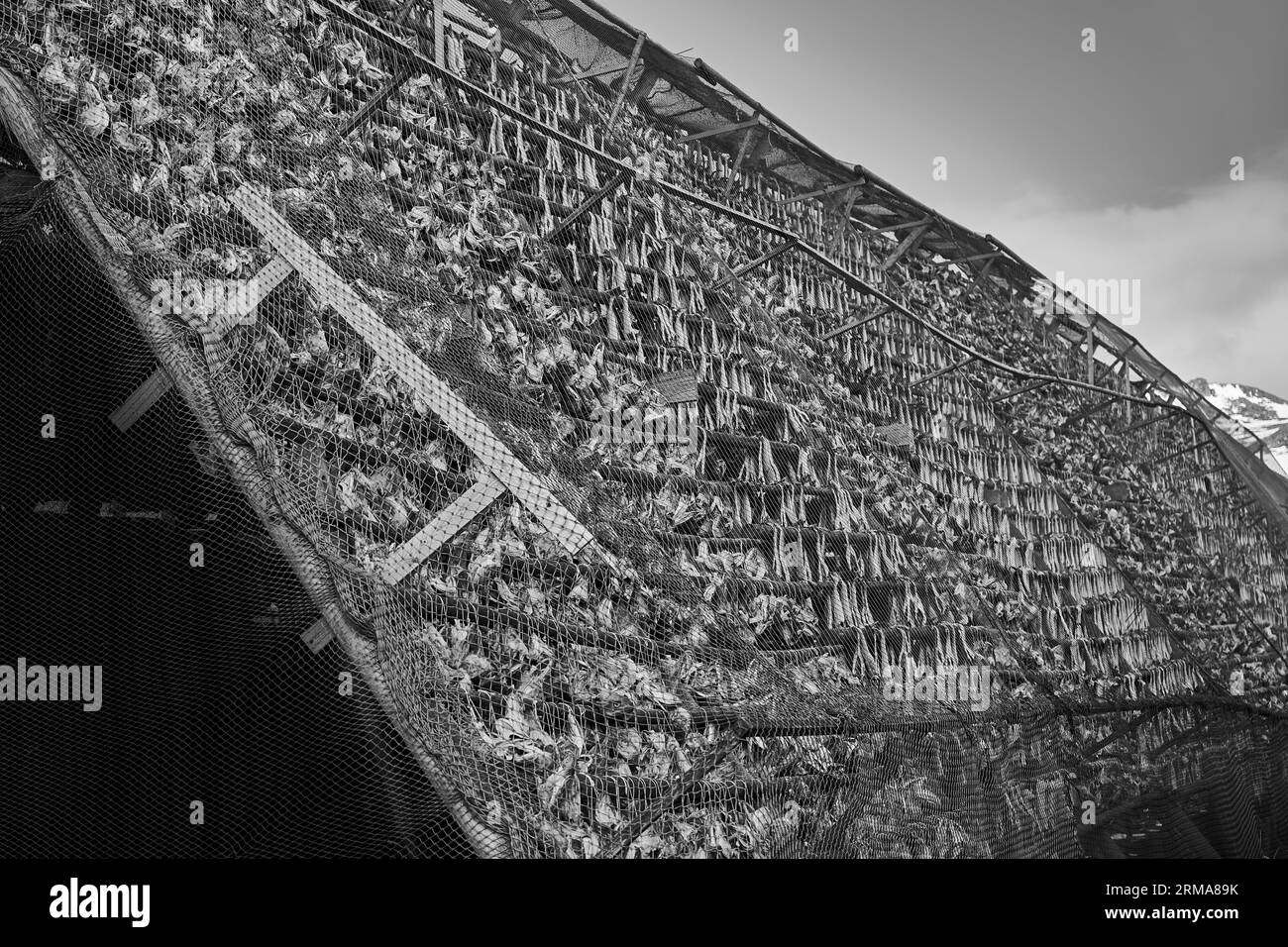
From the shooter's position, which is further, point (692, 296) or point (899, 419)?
point (899, 419)

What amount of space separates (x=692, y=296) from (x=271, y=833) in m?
3.86

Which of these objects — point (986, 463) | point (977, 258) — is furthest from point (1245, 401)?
point (986, 463)

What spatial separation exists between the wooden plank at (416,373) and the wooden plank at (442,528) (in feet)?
0.21

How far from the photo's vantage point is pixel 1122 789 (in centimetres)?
604

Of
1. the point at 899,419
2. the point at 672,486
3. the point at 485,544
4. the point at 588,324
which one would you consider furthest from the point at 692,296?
the point at 899,419

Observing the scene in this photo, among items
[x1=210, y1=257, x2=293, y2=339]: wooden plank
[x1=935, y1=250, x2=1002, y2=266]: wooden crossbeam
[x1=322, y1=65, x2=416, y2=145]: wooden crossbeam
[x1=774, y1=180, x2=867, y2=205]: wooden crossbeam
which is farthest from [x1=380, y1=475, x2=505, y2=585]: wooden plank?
[x1=935, y1=250, x2=1002, y2=266]: wooden crossbeam

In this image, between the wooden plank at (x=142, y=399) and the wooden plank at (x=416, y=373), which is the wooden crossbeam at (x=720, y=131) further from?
the wooden plank at (x=142, y=399)

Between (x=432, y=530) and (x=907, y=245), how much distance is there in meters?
10.0

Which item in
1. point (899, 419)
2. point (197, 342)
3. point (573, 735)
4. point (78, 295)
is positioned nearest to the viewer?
point (573, 735)

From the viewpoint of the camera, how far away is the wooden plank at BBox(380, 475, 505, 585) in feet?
12.1

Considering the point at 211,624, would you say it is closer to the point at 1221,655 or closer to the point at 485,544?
the point at 485,544

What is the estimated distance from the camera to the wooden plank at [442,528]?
3697 mm

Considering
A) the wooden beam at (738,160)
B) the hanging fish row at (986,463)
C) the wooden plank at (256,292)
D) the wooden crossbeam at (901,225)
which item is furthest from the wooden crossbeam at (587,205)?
the wooden crossbeam at (901,225)

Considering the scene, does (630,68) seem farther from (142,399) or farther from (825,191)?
(142,399)
